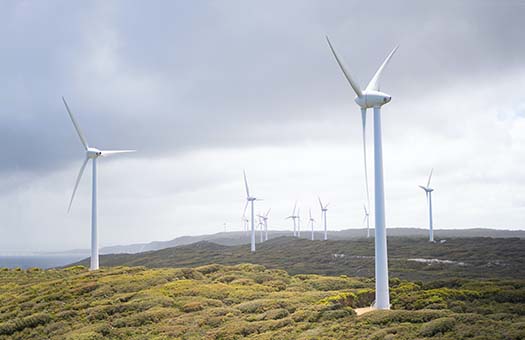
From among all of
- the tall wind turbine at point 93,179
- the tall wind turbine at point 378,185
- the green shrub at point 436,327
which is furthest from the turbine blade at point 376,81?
the tall wind turbine at point 93,179

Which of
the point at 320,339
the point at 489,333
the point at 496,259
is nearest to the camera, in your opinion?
the point at 489,333

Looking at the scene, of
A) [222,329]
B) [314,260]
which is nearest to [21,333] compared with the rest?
[222,329]

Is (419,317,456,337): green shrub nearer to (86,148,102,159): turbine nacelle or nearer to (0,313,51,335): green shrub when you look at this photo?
(0,313,51,335): green shrub

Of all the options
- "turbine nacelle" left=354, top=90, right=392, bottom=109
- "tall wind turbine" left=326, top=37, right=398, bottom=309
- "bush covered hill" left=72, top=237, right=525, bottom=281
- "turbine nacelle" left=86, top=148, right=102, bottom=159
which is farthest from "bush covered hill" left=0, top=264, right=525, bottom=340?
"bush covered hill" left=72, top=237, right=525, bottom=281

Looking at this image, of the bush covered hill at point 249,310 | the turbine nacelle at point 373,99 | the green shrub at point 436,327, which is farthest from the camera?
the turbine nacelle at point 373,99

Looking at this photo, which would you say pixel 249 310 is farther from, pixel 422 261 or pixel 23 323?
pixel 422 261

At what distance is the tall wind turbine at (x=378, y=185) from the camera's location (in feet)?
92.1

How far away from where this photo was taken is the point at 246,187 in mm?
109250

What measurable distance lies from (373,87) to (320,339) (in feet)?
50.2

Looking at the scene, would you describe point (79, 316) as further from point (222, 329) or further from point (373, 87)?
point (373, 87)

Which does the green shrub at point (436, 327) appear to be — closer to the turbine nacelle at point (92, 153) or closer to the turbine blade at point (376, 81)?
the turbine blade at point (376, 81)

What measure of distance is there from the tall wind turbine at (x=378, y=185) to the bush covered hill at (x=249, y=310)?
1841 mm

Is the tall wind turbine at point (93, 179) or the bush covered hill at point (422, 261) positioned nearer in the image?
the tall wind turbine at point (93, 179)

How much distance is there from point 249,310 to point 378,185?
36.7 ft
